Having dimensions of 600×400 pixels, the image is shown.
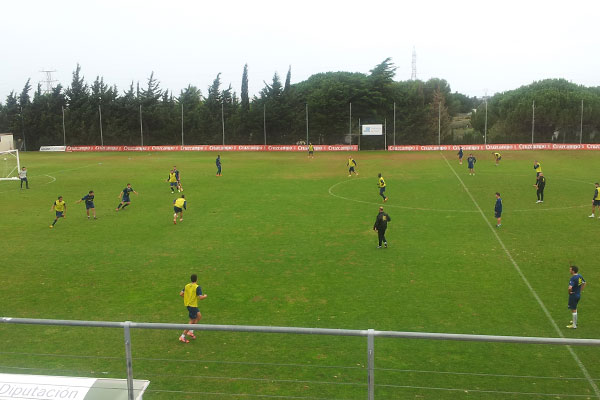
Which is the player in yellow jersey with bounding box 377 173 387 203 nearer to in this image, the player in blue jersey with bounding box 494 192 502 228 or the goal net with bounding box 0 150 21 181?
the player in blue jersey with bounding box 494 192 502 228

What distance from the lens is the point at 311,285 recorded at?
57.1ft

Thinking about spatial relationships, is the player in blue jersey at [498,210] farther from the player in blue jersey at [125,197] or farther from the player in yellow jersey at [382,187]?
the player in blue jersey at [125,197]

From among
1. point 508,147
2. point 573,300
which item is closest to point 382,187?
point 573,300

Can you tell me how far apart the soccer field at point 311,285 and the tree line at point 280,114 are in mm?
43141

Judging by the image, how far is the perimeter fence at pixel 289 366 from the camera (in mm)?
10312

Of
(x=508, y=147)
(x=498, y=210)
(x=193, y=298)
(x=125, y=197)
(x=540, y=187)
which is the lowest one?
(x=193, y=298)

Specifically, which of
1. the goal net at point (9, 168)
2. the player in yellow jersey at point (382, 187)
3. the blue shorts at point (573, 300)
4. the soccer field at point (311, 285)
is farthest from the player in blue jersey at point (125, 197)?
the blue shorts at point (573, 300)

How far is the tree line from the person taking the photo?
8094 centimetres

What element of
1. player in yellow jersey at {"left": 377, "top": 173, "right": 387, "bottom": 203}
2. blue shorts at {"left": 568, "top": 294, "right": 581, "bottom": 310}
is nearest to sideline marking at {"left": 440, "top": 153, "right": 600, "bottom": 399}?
blue shorts at {"left": 568, "top": 294, "right": 581, "bottom": 310}

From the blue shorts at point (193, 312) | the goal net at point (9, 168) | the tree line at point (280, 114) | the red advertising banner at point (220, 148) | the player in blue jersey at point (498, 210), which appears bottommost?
the blue shorts at point (193, 312)

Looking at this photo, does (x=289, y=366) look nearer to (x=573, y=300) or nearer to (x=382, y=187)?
(x=573, y=300)

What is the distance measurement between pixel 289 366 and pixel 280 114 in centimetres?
7630

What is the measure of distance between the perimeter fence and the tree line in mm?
66440

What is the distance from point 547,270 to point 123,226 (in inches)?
784
